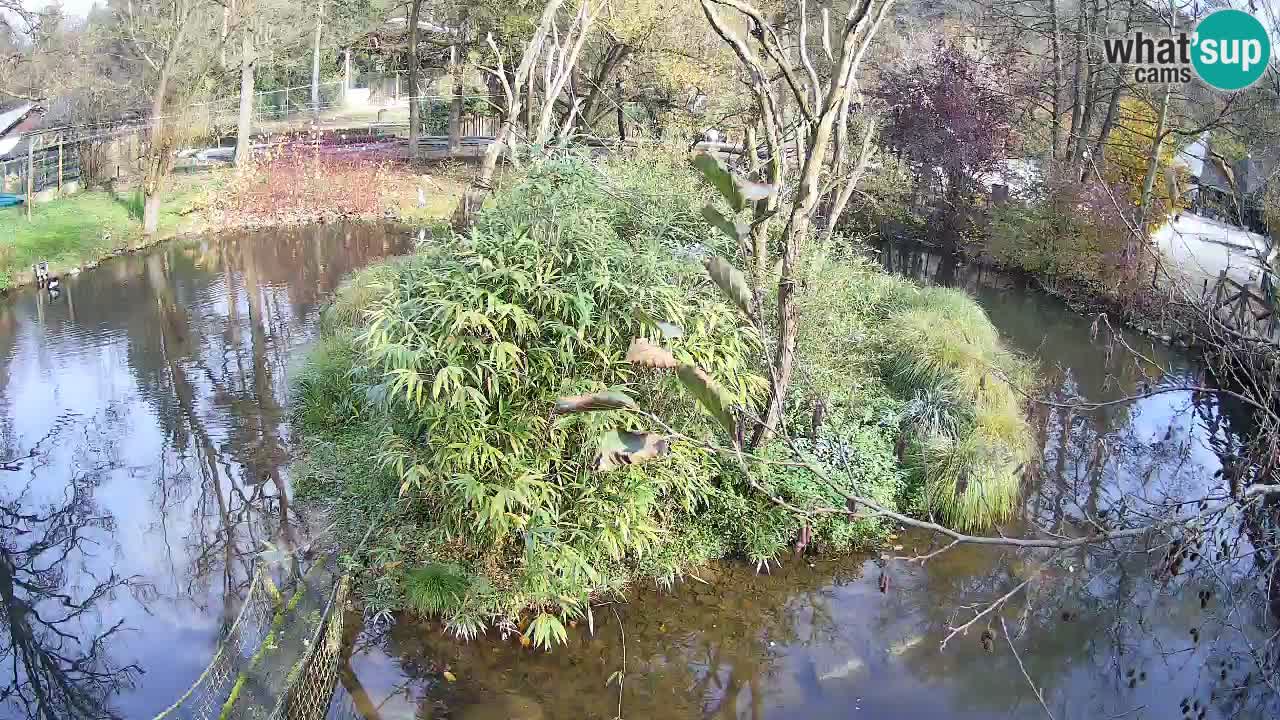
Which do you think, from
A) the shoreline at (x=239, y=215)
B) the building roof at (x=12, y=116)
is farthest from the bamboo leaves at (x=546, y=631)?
the building roof at (x=12, y=116)

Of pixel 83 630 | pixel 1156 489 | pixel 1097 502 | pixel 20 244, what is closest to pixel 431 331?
pixel 83 630

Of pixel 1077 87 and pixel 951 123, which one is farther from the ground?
pixel 1077 87

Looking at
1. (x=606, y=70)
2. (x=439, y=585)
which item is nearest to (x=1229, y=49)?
(x=439, y=585)

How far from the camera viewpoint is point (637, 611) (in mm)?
6695

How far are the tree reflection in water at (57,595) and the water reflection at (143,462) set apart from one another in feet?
0.05

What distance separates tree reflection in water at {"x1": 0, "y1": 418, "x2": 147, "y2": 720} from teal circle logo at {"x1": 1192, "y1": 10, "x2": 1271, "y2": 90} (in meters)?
8.17

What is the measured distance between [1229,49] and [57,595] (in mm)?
10088

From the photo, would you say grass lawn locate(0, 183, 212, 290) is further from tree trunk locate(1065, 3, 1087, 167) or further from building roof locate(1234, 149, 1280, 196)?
tree trunk locate(1065, 3, 1087, 167)

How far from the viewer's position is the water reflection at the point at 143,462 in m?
6.34

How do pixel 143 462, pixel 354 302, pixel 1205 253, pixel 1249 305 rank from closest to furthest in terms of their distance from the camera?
pixel 1249 305, pixel 143 462, pixel 354 302, pixel 1205 253

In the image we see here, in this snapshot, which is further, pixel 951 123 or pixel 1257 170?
pixel 951 123

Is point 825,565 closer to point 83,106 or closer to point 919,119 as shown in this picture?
point 919,119

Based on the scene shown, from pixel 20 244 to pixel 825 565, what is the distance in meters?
13.7

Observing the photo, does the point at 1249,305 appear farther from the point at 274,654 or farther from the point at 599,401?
the point at 274,654
